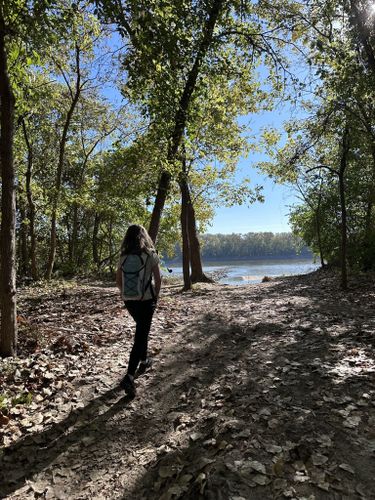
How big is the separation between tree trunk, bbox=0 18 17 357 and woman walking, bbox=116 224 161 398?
6.69 ft

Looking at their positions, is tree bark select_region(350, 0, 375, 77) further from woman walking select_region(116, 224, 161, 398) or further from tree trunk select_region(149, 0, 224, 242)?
woman walking select_region(116, 224, 161, 398)

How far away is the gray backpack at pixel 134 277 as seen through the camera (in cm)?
484

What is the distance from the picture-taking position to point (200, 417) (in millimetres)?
4277

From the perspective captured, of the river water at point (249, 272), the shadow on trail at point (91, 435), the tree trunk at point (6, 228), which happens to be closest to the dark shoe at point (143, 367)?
the shadow on trail at point (91, 435)

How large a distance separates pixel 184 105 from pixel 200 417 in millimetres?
6210

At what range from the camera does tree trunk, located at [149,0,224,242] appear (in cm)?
687

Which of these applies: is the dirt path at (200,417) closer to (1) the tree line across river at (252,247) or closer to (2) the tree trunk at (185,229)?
(2) the tree trunk at (185,229)

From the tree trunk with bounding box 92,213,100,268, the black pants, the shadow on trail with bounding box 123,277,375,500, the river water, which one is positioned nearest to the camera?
the shadow on trail with bounding box 123,277,375,500

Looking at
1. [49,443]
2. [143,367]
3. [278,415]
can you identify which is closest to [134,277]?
[143,367]

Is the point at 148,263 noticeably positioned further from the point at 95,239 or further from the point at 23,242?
the point at 95,239

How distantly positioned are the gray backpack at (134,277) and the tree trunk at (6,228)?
2.16 m

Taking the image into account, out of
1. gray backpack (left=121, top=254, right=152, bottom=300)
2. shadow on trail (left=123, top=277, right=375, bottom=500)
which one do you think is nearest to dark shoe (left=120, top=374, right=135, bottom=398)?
shadow on trail (left=123, top=277, right=375, bottom=500)

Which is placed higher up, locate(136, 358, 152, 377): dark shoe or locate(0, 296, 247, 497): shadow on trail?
locate(136, 358, 152, 377): dark shoe

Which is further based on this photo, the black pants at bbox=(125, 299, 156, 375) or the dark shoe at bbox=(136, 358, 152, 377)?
the dark shoe at bbox=(136, 358, 152, 377)
